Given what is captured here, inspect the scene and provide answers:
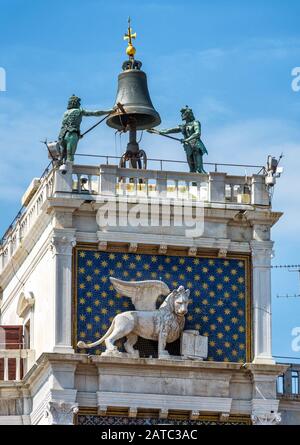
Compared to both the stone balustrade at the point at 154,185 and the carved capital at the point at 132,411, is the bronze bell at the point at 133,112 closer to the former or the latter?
the stone balustrade at the point at 154,185

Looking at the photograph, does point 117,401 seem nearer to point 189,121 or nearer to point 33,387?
point 33,387

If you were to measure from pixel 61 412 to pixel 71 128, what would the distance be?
23.1 ft

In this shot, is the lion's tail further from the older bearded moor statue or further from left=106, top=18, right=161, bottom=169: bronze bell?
left=106, top=18, right=161, bottom=169: bronze bell

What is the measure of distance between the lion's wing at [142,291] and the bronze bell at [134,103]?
15.7 ft

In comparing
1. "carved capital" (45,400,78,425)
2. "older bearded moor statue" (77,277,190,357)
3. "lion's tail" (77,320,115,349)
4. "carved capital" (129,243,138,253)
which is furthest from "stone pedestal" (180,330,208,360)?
"carved capital" (45,400,78,425)

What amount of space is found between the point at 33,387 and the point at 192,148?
699 cm

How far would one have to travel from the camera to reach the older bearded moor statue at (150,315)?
3344 inches

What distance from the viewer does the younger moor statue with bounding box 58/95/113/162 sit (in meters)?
86.4

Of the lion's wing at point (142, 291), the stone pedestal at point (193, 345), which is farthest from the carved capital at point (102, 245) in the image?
the stone pedestal at point (193, 345)

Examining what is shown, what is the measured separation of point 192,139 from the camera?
287 feet

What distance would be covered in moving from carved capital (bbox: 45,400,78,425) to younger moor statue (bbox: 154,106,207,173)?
692 centimetres
